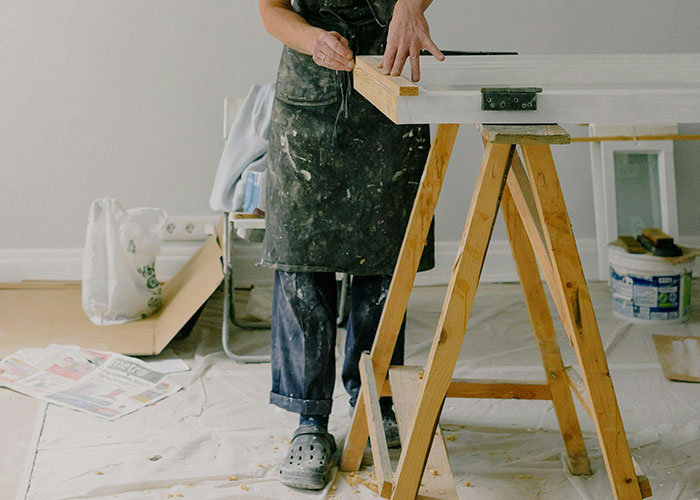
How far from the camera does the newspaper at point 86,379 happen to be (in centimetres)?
232

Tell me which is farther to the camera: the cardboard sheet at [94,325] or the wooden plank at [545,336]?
the cardboard sheet at [94,325]

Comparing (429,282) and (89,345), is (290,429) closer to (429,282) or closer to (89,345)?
(89,345)

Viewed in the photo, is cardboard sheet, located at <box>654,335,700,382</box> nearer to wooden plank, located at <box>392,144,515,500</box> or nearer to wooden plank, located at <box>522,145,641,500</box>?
wooden plank, located at <box>522,145,641,500</box>

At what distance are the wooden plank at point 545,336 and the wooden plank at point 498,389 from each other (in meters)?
0.03

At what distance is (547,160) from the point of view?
129 centimetres

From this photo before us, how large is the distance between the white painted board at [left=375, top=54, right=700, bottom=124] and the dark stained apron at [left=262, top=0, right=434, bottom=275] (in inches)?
8.3

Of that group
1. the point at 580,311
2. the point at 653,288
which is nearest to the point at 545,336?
the point at 580,311

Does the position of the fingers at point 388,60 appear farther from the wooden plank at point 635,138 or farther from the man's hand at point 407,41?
the wooden plank at point 635,138

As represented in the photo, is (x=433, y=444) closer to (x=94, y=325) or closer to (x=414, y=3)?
(x=414, y=3)

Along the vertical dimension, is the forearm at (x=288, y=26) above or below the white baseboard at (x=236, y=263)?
above

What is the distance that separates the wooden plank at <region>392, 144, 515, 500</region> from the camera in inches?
50.7

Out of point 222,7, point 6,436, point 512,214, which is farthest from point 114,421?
point 222,7

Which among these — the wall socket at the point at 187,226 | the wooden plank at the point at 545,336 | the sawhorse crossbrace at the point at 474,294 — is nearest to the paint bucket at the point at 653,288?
the wooden plank at the point at 545,336

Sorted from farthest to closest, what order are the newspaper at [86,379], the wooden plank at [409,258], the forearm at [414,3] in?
the newspaper at [86,379], the wooden plank at [409,258], the forearm at [414,3]
